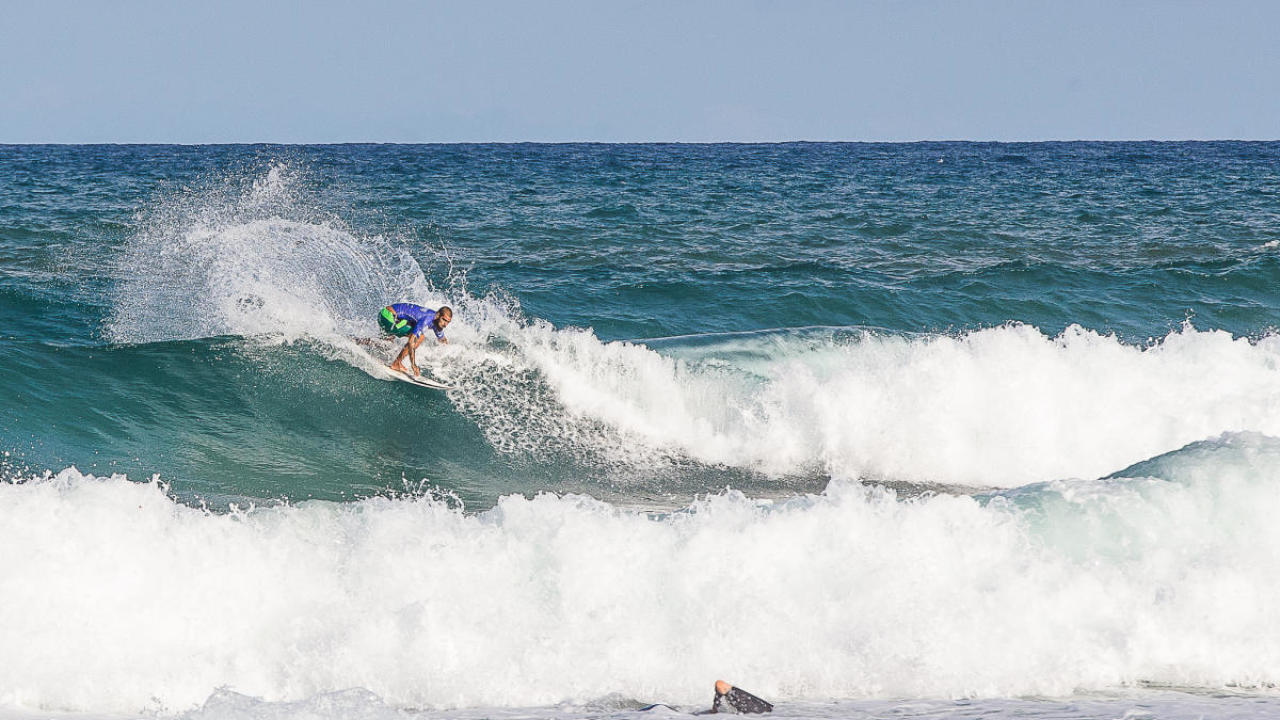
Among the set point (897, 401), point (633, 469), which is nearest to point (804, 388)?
point (897, 401)

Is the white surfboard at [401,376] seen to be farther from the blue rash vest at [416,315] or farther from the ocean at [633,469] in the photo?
the blue rash vest at [416,315]

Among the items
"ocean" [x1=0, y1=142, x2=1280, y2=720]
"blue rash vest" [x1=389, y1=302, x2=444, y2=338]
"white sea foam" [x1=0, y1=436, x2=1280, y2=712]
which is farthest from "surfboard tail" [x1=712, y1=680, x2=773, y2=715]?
"blue rash vest" [x1=389, y1=302, x2=444, y2=338]

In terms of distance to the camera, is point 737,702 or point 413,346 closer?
point 737,702

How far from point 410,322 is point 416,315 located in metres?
0.11

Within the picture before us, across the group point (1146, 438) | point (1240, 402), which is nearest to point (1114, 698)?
point (1146, 438)

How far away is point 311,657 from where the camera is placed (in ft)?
21.1

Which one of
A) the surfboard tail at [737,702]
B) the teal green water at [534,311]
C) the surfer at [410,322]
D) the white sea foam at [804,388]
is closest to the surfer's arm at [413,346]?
the surfer at [410,322]

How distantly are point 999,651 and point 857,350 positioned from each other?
290 inches

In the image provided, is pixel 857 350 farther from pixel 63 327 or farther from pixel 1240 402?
pixel 63 327

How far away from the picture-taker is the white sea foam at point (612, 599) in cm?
638

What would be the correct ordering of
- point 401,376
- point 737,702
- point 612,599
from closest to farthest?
point 737,702 → point 612,599 → point 401,376

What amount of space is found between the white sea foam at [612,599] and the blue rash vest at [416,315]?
5448 millimetres

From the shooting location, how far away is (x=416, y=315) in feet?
42.5

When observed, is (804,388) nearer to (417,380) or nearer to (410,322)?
(417,380)
